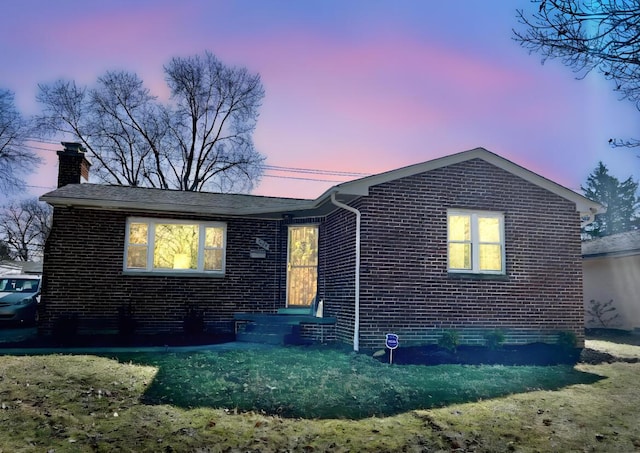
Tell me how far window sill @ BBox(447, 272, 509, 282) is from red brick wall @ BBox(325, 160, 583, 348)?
0.03m

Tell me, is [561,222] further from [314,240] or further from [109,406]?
[109,406]

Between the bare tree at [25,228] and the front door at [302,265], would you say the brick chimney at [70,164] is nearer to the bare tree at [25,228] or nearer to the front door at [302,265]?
the front door at [302,265]

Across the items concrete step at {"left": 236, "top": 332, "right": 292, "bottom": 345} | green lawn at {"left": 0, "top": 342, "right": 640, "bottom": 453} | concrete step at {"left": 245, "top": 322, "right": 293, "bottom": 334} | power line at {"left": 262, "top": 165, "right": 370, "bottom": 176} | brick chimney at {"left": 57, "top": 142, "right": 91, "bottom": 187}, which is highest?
power line at {"left": 262, "top": 165, "right": 370, "bottom": 176}

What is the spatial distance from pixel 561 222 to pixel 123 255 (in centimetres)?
1104

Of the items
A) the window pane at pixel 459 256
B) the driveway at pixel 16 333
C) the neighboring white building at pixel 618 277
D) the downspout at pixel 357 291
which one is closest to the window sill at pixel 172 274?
the driveway at pixel 16 333

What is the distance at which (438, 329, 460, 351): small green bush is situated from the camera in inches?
399

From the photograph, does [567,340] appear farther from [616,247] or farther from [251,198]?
[251,198]

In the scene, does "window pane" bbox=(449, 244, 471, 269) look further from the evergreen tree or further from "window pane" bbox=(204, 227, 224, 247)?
the evergreen tree

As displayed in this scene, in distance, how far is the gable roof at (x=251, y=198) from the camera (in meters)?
10.8

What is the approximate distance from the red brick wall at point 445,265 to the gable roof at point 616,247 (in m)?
6.20

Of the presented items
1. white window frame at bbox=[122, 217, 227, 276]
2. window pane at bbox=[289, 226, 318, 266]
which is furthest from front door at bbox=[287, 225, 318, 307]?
white window frame at bbox=[122, 217, 227, 276]

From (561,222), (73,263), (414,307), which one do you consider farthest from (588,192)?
(73,263)

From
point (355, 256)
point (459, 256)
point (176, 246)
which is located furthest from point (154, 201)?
point (459, 256)

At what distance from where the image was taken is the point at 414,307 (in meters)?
10.6
